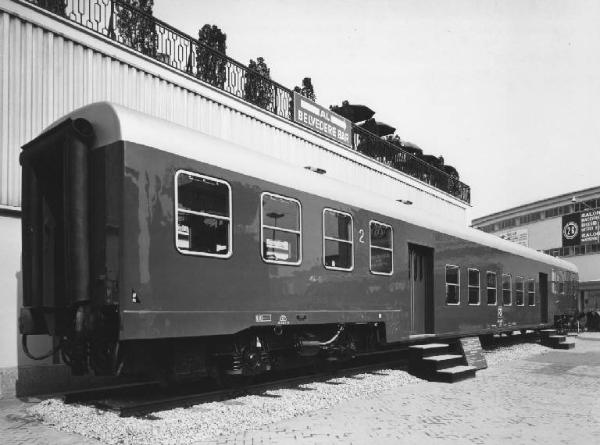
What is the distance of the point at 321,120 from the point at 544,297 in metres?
10.5

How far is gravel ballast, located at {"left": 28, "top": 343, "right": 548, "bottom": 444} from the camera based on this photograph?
6082mm

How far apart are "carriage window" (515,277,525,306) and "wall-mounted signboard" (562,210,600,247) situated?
88.6ft

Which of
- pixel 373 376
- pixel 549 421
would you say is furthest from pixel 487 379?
pixel 549 421

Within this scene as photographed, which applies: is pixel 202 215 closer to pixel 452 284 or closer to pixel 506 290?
pixel 452 284

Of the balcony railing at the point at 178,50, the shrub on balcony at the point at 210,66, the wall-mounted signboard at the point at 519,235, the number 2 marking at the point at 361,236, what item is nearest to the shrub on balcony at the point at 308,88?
the balcony railing at the point at 178,50

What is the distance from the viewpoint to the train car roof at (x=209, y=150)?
659 centimetres

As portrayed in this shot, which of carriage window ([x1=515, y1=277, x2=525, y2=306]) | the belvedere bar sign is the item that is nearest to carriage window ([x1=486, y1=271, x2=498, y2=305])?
carriage window ([x1=515, y1=277, x2=525, y2=306])

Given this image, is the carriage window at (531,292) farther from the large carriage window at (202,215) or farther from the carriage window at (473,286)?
the large carriage window at (202,215)

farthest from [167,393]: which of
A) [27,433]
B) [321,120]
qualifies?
[321,120]

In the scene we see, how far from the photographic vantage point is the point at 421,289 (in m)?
12.6

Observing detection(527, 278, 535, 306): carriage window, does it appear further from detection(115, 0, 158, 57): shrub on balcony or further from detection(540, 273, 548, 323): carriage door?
detection(115, 0, 158, 57): shrub on balcony

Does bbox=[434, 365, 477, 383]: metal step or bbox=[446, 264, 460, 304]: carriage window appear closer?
bbox=[434, 365, 477, 383]: metal step

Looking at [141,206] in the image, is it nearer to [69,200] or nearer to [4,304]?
[69,200]

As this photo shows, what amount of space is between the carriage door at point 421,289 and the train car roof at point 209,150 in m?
1.35
